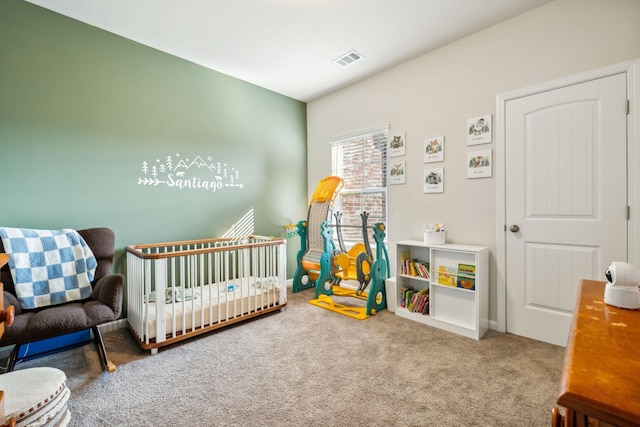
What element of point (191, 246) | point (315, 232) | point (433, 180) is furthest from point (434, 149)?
point (191, 246)

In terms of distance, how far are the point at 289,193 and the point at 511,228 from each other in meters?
2.63

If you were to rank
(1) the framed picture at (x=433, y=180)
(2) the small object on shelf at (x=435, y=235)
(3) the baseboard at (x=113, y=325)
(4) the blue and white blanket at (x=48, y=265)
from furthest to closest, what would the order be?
(1) the framed picture at (x=433, y=180)
(2) the small object on shelf at (x=435, y=235)
(3) the baseboard at (x=113, y=325)
(4) the blue and white blanket at (x=48, y=265)

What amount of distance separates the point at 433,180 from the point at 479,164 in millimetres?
438

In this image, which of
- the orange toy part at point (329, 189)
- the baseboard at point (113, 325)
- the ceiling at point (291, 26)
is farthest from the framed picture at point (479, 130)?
the baseboard at point (113, 325)

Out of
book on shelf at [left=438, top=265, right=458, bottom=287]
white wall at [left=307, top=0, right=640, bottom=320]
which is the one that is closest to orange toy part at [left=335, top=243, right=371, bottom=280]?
white wall at [left=307, top=0, right=640, bottom=320]

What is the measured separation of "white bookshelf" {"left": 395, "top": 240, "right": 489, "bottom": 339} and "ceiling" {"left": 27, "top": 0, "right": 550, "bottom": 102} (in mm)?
1924

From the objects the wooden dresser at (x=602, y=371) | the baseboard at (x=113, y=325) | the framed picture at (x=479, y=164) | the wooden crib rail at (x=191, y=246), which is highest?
the framed picture at (x=479, y=164)

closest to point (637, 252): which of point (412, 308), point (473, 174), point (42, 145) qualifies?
point (473, 174)

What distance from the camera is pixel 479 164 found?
261 centimetres

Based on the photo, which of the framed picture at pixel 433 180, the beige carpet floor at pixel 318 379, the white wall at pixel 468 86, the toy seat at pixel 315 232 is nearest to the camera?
the beige carpet floor at pixel 318 379

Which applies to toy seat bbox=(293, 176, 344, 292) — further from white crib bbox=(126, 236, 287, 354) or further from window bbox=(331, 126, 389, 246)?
white crib bbox=(126, 236, 287, 354)

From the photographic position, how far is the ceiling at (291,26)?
2246 mm

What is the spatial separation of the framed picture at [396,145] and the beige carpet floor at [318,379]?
71.0 inches

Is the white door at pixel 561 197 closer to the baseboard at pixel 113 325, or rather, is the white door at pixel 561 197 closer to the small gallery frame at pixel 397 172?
the small gallery frame at pixel 397 172
